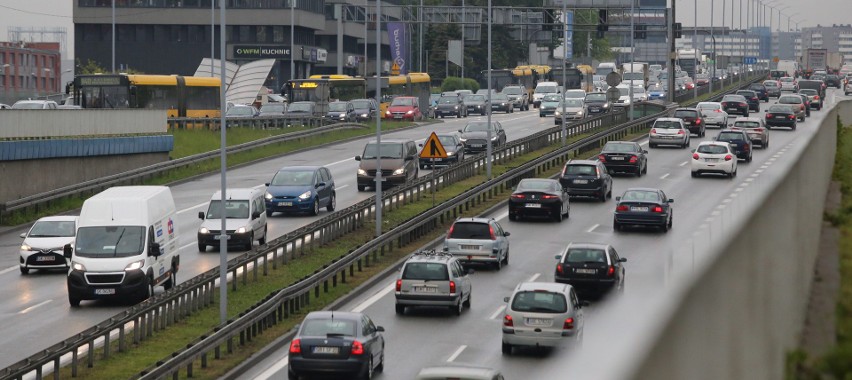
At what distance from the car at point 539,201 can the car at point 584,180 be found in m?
3.90

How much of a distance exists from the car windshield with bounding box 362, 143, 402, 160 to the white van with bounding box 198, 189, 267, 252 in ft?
41.8

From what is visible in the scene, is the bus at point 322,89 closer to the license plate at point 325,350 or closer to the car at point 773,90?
the car at point 773,90

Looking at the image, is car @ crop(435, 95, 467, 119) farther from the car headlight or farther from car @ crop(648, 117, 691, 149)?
the car headlight

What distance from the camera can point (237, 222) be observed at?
43375 millimetres

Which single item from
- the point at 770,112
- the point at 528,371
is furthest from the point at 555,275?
the point at 770,112

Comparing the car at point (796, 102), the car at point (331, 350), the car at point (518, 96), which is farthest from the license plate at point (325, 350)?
the car at point (518, 96)

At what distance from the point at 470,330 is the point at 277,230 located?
17025 millimetres

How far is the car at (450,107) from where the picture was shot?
348 ft

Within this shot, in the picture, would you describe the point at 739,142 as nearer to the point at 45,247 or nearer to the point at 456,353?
the point at 45,247

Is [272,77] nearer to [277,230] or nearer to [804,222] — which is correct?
[277,230]

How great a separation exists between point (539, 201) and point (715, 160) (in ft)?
43.5

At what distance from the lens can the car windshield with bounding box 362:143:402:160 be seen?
187ft

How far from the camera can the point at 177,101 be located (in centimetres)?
8556

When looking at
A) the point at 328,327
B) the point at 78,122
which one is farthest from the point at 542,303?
the point at 78,122
